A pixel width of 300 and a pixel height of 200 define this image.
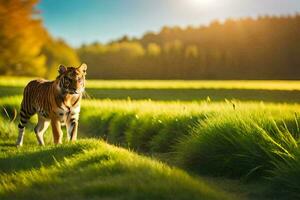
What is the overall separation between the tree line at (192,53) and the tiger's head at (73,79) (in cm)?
2137

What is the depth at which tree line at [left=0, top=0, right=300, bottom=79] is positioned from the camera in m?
38.9

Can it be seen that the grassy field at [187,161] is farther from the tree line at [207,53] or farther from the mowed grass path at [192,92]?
the tree line at [207,53]

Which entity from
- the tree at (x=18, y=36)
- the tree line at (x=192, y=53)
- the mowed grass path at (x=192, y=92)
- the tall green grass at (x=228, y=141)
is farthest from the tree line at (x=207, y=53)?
the tall green grass at (x=228, y=141)

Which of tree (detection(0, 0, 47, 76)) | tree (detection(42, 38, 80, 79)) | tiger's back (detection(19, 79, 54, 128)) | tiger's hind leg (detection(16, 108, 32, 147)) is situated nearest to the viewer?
tiger's back (detection(19, 79, 54, 128))

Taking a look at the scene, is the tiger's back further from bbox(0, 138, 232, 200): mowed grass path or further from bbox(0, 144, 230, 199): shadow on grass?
bbox(0, 144, 230, 199): shadow on grass

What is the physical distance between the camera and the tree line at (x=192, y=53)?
38875mm

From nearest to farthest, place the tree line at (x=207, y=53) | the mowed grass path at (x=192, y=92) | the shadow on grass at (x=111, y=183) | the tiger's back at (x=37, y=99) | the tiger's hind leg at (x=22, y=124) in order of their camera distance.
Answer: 1. the shadow on grass at (x=111, y=183)
2. the tiger's back at (x=37, y=99)
3. the tiger's hind leg at (x=22, y=124)
4. the mowed grass path at (x=192, y=92)
5. the tree line at (x=207, y=53)

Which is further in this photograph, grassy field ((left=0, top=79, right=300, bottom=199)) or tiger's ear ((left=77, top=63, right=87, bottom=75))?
tiger's ear ((left=77, top=63, right=87, bottom=75))

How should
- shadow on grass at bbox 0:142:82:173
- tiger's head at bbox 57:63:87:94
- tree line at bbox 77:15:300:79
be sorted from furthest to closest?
tree line at bbox 77:15:300:79 < tiger's head at bbox 57:63:87:94 < shadow on grass at bbox 0:142:82:173

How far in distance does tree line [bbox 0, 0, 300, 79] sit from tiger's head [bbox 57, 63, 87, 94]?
2137 cm

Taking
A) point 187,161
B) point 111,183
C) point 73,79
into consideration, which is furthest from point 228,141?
point 73,79

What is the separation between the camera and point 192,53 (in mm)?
55438

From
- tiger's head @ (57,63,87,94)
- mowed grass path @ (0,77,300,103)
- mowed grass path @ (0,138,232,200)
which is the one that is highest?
tiger's head @ (57,63,87,94)

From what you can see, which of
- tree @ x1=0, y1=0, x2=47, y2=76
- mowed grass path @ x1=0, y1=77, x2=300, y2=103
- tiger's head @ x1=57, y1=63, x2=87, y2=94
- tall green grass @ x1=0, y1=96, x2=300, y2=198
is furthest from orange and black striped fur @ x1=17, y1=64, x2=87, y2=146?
tree @ x1=0, y1=0, x2=47, y2=76
